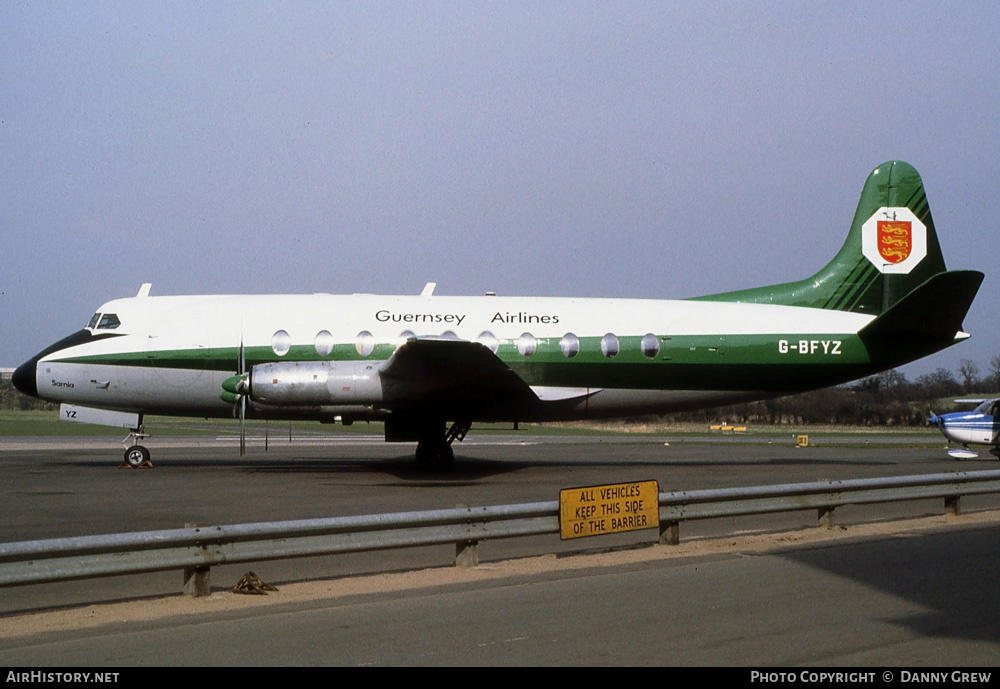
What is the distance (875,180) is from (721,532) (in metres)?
14.4

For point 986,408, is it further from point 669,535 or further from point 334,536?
point 334,536

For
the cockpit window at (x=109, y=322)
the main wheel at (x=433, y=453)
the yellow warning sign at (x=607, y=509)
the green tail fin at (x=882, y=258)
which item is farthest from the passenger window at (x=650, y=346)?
the cockpit window at (x=109, y=322)

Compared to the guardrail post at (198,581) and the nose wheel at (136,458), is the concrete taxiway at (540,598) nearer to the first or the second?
the guardrail post at (198,581)

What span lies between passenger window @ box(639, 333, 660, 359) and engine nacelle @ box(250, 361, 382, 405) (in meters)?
6.54

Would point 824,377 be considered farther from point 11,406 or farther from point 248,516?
point 11,406

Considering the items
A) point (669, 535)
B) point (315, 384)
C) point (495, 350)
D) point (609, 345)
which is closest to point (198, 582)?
point (669, 535)

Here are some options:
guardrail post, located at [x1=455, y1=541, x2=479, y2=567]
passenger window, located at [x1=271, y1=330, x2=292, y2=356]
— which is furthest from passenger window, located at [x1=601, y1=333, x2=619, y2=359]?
guardrail post, located at [x1=455, y1=541, x2=479, y2=567]

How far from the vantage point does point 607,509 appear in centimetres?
1072

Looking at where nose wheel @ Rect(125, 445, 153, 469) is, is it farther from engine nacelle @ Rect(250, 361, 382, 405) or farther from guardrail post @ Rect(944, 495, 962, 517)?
guardrail post @ Rect(944, 495, 962, 517)

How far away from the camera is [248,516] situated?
13.4m

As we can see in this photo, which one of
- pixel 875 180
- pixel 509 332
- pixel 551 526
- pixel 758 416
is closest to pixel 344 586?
pixel 551 526

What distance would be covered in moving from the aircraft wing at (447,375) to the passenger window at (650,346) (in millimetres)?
3039

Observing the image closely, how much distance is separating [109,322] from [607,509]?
1620 centimetres

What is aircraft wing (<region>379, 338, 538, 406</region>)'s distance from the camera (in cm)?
1895
